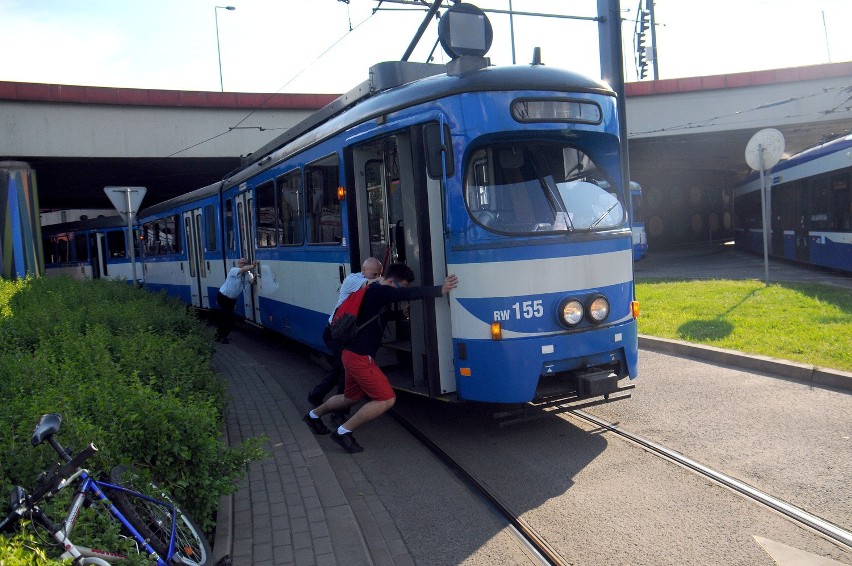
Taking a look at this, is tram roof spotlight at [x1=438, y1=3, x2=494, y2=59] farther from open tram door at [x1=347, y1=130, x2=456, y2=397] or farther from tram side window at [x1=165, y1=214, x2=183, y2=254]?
tram side window at [x1=165, y1=214, x2=183, y2=254]

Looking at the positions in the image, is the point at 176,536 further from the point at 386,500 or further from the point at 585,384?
the point at 585,384

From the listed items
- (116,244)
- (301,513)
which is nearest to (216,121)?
(116,244)

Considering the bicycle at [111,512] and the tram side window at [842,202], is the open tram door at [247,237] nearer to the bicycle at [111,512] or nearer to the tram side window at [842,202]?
the bicycle at [111,512]

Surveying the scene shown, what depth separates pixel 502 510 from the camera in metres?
5.38

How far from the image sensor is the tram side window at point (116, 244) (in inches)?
1201

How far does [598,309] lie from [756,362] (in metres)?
3.56

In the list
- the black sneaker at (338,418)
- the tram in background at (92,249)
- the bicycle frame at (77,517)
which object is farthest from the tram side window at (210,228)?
the bicycle frame at (77,517)

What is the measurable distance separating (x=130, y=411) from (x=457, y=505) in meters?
2.37

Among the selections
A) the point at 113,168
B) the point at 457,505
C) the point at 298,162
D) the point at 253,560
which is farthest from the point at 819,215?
the point at 113,168

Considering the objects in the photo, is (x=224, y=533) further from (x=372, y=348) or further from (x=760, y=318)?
(x=760, y=318)

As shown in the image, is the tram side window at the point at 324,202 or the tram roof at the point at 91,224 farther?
the tram roof at the point at 91,224

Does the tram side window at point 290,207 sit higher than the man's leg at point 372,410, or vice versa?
the tram side window at point 290,207

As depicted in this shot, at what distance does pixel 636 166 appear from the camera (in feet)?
129

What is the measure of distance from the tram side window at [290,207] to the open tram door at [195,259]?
7.50 meters
